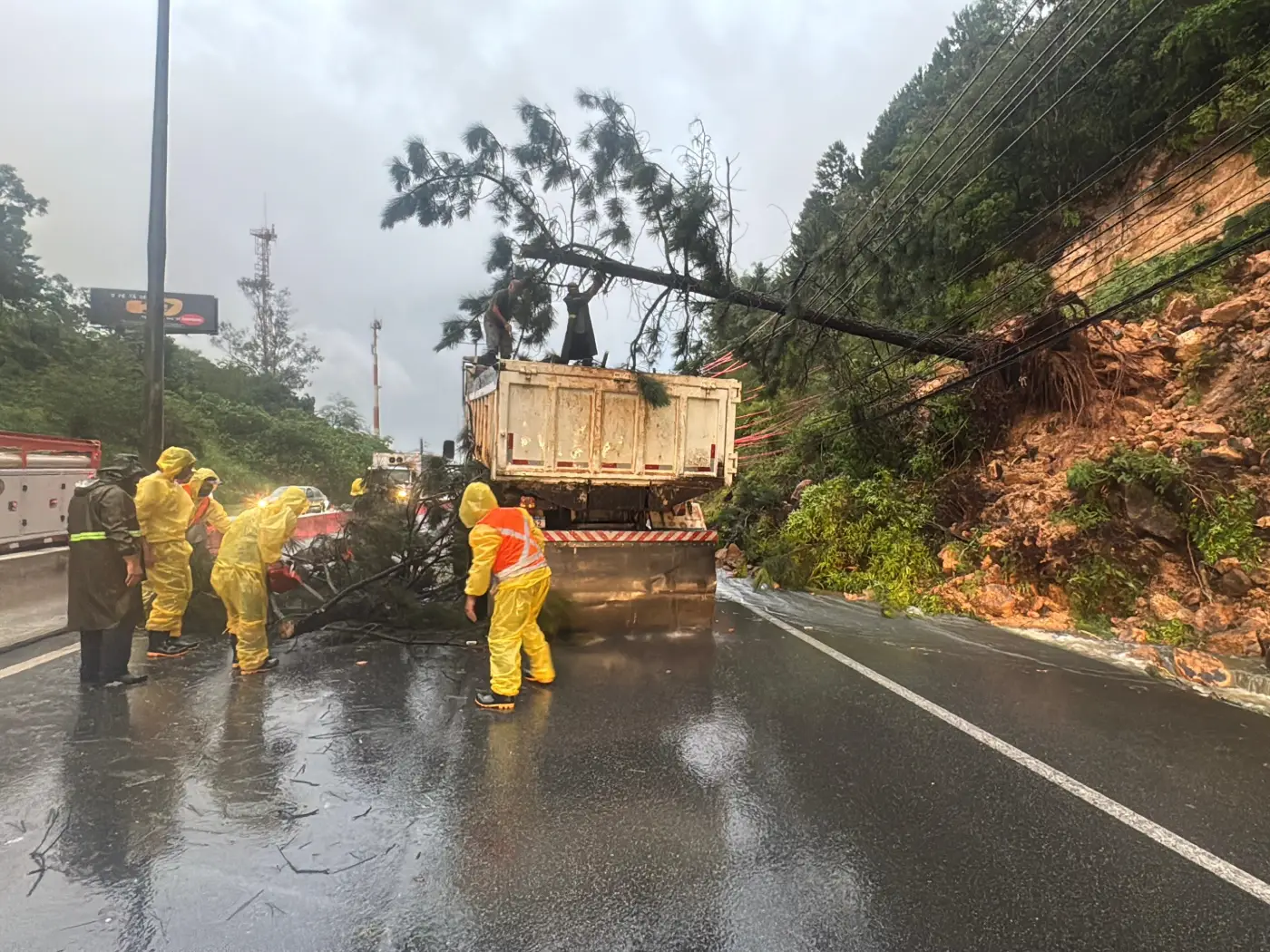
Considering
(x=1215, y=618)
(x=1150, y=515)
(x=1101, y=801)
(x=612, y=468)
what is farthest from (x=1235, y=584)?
(x=612, y=468)

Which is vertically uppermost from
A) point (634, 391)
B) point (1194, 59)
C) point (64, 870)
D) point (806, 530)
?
point (1194, 59)

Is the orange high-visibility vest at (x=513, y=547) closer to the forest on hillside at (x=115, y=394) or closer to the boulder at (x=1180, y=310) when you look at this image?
the boulder at (x=1180, y=310)

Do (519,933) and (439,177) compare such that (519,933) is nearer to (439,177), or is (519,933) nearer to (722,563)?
(439,177)

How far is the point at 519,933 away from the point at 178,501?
5.10 metres

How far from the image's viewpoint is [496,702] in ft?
15.6

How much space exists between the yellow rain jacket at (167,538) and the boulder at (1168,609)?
348 inches

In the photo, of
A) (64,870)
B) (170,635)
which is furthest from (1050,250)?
(64,870)

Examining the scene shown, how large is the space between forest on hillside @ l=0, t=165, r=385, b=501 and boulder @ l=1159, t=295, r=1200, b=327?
13981 millimetres

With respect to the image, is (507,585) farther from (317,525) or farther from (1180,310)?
(1180,310)

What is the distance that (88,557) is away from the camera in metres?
4.95

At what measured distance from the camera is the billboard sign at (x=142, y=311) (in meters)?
21.0

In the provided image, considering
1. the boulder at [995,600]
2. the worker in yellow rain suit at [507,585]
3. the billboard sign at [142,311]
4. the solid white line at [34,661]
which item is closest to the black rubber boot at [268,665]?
the solid white line at [34,661]

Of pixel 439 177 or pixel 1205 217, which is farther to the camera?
pixel 1205 217

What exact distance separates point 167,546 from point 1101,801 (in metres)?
6.66
